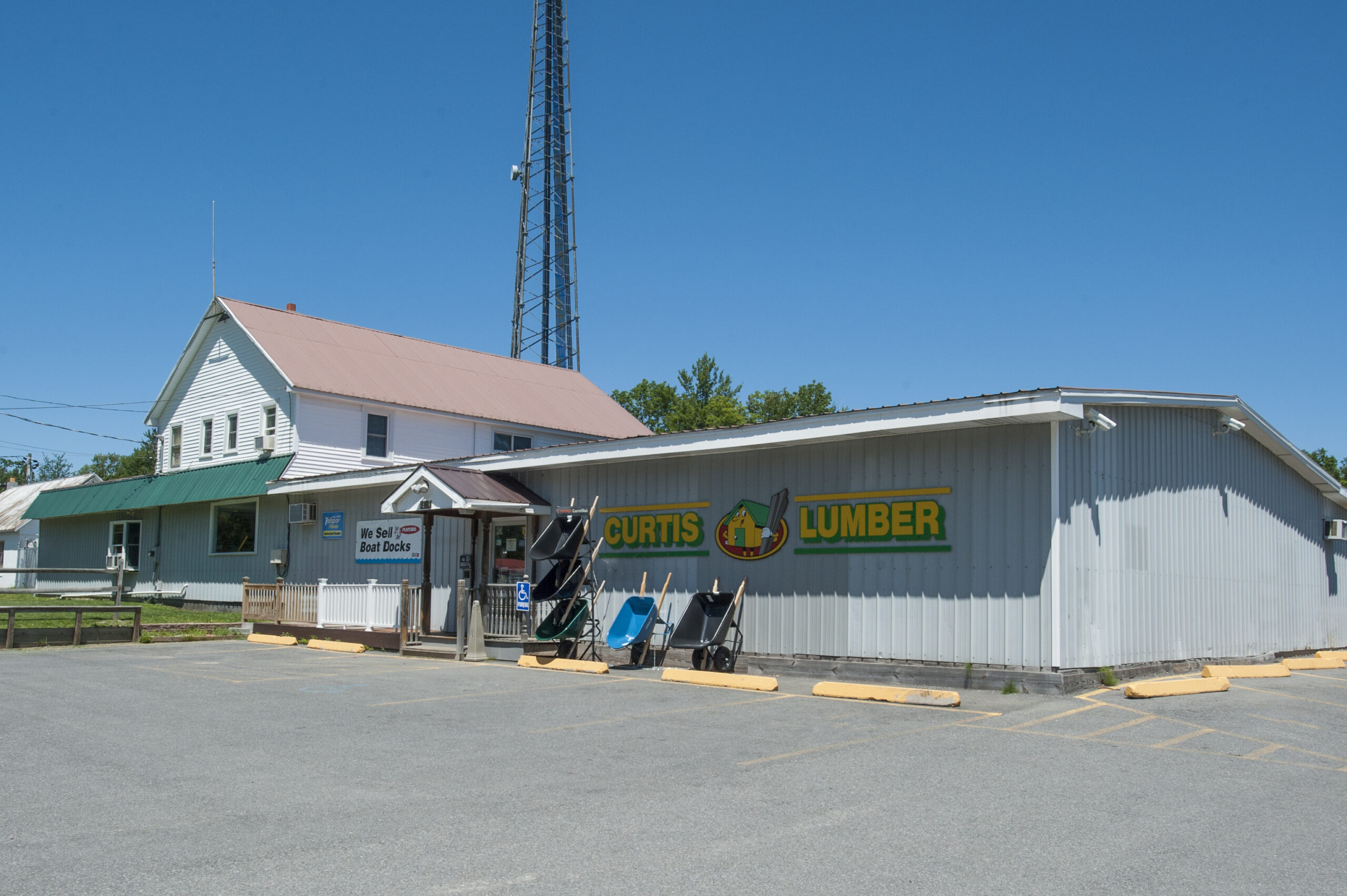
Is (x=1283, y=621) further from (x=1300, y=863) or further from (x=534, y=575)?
(x=1300, y=863)

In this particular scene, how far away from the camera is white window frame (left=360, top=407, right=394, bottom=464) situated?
27.7m

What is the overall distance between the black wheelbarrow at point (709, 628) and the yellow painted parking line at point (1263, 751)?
703cm

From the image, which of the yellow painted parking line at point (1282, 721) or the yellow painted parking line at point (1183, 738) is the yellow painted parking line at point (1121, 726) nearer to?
the yellow painted parking line at point (1183, 738)

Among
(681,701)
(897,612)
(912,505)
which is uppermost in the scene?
(912,505)

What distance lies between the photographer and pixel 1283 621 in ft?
63.1

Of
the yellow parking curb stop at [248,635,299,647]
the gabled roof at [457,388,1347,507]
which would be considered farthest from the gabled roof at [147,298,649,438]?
the gabled roof at [457,388,1347,507]

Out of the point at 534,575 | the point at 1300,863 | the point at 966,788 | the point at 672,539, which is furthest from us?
the point at 534,575

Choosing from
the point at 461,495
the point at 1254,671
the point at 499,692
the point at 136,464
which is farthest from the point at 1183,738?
the point at 136,464

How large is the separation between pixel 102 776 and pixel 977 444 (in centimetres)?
1027

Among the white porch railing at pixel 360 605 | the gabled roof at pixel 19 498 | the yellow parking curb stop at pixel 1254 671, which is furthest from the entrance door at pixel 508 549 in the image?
the gabled roof at pixel 19 498

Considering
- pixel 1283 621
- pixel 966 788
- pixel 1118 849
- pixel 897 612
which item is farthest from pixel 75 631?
pixel 1283 621

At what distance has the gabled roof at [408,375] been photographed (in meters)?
28.0

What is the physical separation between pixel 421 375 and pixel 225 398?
17.8 feet

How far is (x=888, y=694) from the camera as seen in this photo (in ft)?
39.0
